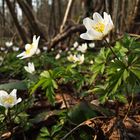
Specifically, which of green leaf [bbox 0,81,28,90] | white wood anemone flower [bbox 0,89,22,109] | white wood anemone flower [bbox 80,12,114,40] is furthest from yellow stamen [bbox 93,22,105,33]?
green leaf [bbox 0,81,28,90]

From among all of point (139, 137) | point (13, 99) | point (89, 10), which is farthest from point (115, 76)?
point (89, 10)

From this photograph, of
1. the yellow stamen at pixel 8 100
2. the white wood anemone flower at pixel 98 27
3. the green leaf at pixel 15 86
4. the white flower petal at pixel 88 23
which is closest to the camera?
the white wood anemone flower at pixel 98 27

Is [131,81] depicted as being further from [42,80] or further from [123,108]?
[123,108]

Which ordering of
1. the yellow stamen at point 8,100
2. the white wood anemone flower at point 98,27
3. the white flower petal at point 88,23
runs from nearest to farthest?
the white wood anemone flower at point 98,27 < the white flower petal at point 88,23 < the yellow stamen at point 8,100

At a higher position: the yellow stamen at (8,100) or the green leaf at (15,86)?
the yellow stamen at (8,100)

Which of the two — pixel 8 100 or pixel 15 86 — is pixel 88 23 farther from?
pixel 15 86

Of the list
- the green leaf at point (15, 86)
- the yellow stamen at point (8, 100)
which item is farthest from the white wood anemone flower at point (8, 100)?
the green leaf at point (15, 86)

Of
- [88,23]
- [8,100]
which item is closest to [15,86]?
[8,100]

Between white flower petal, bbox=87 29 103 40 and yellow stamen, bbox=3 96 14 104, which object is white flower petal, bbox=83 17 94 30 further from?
yellow stamen, bbox=3 96 14 104

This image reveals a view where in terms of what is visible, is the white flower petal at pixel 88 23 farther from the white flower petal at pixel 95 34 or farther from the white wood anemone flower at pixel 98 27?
the white flower petal at pixel 95 34

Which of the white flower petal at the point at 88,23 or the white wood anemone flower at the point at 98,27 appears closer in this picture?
the white wood anemone flower at the point at 98,27
